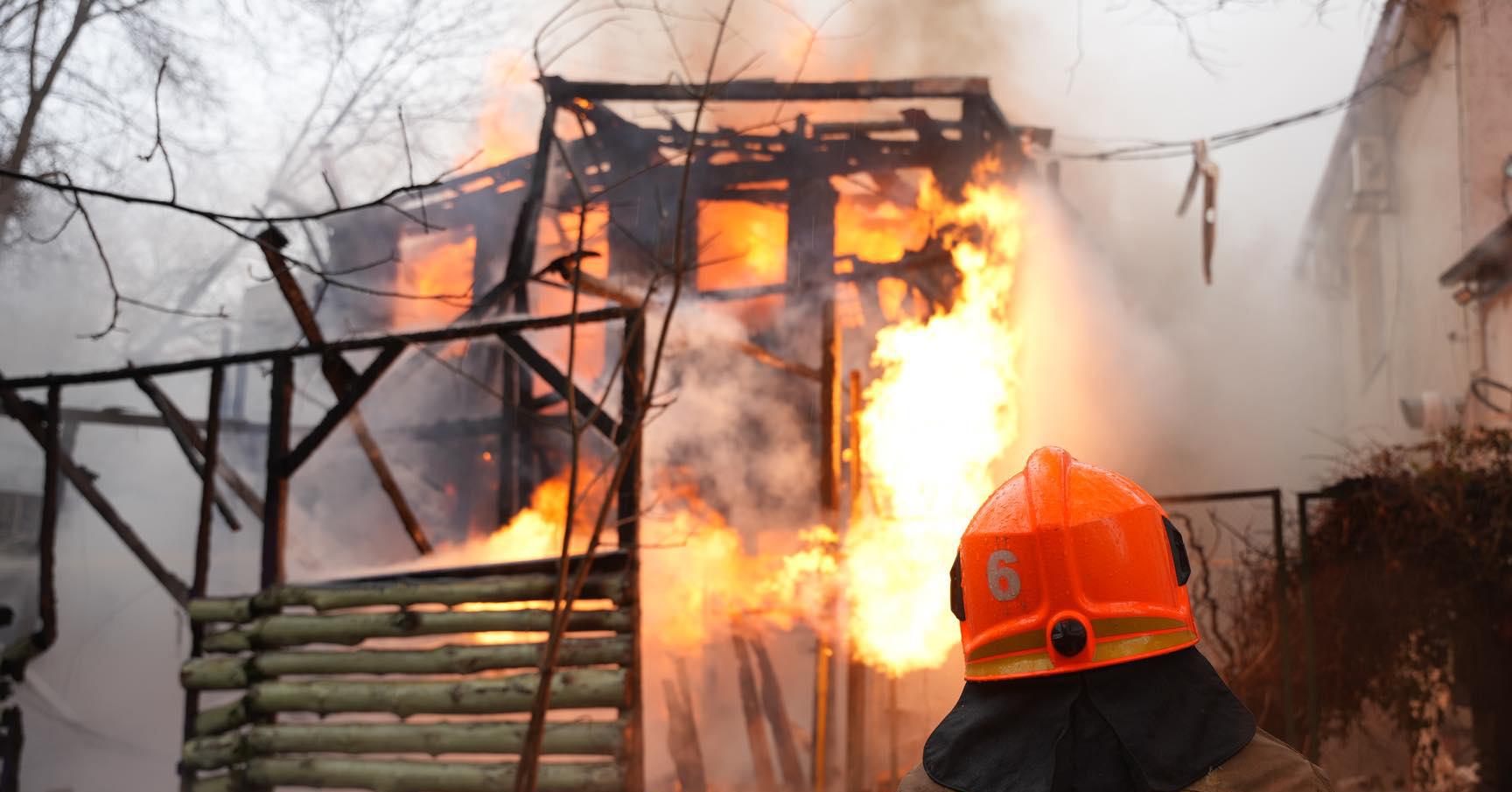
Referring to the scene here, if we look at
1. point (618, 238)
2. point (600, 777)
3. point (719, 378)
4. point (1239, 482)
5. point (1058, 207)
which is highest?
point (1058, 207)

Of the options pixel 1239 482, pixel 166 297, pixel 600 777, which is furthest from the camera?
pixel 166 297

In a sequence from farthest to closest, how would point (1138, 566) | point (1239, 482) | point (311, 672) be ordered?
1. point (1239, 482)
2. point (311, 672)
3. point (1138, 566)

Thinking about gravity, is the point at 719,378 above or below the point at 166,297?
below

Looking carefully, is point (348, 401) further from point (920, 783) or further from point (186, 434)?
point (920, 783)

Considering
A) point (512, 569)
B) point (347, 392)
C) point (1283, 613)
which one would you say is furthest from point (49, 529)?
point (1283, 613)

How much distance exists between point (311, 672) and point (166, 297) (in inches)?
746

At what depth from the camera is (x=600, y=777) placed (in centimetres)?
632

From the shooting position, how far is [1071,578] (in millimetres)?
2029

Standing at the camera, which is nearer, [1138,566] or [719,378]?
[1138,566]

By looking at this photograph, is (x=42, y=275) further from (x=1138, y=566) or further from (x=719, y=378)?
(x=1138, y=566)

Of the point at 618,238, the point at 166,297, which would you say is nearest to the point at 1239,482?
the point at 618,238

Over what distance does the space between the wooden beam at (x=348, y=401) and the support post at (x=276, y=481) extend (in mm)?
89

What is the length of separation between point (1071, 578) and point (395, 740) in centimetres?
625

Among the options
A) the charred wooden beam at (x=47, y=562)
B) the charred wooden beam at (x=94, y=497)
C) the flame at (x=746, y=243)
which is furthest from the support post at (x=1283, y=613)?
the charred wooden beam at (x=47, y=562)
